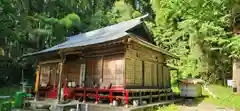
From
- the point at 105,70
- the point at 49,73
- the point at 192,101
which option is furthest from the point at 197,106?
the point at 49,73

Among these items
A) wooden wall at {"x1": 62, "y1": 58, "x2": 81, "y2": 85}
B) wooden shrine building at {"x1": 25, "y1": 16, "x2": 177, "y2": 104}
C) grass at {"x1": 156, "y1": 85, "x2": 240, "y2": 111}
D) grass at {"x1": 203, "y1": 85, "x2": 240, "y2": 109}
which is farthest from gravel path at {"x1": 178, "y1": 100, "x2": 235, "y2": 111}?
wooden wall at {"x1": 62, "y1": 58, "x2": 81, "y2": 85}

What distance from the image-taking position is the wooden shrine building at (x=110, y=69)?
10.9 meters

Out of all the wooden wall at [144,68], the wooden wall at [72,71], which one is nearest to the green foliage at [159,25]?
the wooden wall at [144,68]

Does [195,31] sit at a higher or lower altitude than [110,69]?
higher

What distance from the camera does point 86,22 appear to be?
2878cm

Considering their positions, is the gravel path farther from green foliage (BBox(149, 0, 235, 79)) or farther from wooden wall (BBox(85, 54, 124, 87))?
green foliage (BBox(149, 0, 235, 79))

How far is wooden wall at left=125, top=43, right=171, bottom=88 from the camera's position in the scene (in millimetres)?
11344

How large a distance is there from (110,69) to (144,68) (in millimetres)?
2225

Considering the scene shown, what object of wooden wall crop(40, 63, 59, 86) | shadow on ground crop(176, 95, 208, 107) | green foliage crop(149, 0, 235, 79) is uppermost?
green foliage crop(149, 0, 235, 79)

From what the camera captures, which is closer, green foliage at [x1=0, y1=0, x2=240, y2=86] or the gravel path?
the gravel path

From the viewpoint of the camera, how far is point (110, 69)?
38.2 ft

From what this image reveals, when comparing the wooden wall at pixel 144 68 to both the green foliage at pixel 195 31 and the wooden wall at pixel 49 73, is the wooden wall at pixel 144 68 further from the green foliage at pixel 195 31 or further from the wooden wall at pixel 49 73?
the wooden wall at pixel 49 73

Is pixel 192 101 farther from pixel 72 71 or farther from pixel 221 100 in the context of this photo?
pixel 72 71

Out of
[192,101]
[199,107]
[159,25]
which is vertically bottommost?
[199,107]
